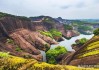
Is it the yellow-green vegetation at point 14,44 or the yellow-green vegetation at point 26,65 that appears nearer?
the yellow-green vegetation at point 26,65

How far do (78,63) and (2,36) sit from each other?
64904mm

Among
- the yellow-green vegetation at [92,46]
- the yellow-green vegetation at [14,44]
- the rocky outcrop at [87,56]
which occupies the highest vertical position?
the yellow-green vegetation at [92,46]

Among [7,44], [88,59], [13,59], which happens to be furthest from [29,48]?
[13,59]

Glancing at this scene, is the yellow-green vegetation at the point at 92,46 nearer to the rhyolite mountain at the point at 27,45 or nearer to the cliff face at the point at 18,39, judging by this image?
the rhyolite mountain at the point at 27,45

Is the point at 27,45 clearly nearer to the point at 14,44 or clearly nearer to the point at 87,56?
the point at 14,44

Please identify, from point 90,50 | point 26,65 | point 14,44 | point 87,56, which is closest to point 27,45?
point 14,44

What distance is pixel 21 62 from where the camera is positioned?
3002cm

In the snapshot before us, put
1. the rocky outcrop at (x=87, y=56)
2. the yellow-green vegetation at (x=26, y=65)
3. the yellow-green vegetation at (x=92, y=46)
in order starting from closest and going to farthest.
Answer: the yellow-green vegetation at (x=26, y=65), the rocky outcrop at (x=87, y=56), the yellow-green vegetation at (x=92, y=46)

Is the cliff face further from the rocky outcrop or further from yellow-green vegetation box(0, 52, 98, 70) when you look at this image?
yellow-green vegetation box(0, 52, 98, 70)

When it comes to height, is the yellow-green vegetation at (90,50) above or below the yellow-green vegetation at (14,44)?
above

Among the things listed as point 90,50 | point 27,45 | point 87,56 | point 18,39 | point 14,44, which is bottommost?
point 27,45

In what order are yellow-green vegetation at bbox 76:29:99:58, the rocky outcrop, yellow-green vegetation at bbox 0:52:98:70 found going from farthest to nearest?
yellow-green vegetation at bbox 76:29:99:58 < the rocky outcrop < yellow-green vegetation at bbox 0:52:98:70

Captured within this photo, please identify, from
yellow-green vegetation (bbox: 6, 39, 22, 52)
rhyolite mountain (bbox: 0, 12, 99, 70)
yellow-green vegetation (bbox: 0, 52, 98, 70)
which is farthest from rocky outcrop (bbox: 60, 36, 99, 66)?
yellow-green vegetation (bbox: 6, 39, 22, 52)

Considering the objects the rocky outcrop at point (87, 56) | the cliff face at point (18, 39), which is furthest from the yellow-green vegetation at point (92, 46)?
the cliff face at point (18, 39)
